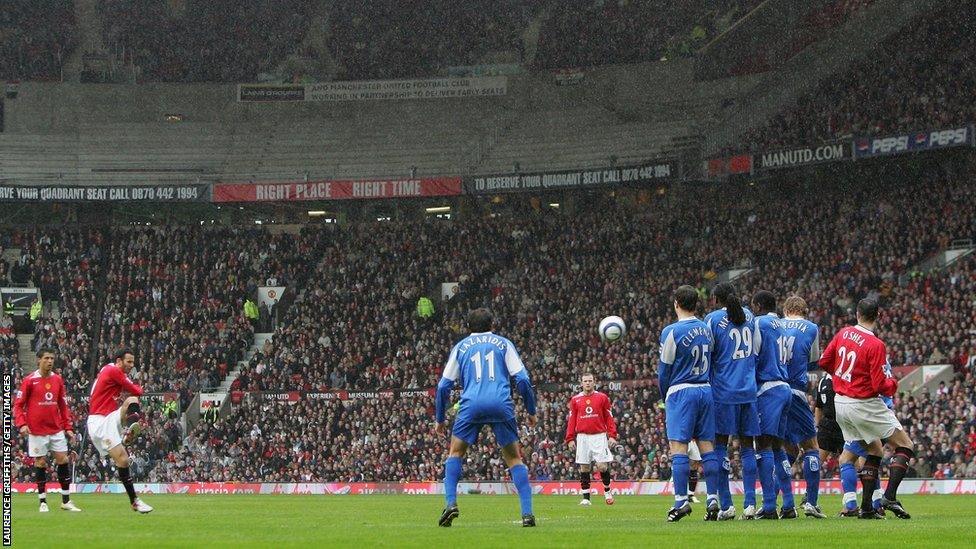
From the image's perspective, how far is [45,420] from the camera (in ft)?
70.3

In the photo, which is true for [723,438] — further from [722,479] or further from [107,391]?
[107,391]

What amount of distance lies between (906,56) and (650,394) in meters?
16.8

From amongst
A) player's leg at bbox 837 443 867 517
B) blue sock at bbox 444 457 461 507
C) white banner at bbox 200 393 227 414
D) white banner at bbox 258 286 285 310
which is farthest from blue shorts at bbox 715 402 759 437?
white banner at bbox 258 286 285 310

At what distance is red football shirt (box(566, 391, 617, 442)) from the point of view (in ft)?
83.3

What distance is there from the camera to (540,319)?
4578 centimetres

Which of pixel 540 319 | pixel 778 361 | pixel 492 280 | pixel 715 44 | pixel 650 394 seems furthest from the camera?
pixel 715 44

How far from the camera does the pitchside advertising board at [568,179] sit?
157 ft

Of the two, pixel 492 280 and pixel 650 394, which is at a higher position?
pixel 492 280

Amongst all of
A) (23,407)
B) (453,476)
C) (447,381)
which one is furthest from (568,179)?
(453,476)

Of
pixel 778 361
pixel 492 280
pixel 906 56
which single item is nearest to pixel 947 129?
pixel 906 56

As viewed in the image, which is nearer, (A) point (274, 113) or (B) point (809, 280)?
(B) point (809, 280)

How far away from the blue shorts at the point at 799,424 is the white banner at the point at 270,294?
37.1 meters

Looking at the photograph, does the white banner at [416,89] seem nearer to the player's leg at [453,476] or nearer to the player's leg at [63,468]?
the player's leg at [63,468]

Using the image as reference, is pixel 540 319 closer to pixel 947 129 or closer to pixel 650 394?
pixel 650 394
